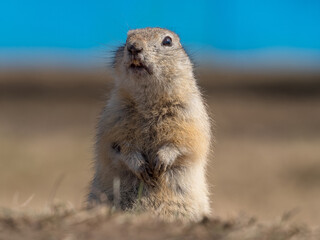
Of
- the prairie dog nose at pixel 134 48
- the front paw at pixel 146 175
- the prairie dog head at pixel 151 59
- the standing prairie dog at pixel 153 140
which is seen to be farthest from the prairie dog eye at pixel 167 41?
the front paw at pixel 146 175

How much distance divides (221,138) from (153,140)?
44.7 feet

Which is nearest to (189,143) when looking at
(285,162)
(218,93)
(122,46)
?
(122,46)

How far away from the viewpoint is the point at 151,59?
667cm

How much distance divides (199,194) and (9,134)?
14411 millimetres

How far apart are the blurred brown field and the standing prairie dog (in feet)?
2.08

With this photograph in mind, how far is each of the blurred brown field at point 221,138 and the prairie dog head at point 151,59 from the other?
84cm

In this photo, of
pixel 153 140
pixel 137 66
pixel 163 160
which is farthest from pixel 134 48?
pixel 163 160

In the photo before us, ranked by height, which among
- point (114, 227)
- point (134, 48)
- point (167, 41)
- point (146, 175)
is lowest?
point (114, 227)

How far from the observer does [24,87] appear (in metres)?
27.8

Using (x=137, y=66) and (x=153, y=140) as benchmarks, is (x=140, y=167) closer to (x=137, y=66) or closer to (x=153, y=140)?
(x=153, y=140)

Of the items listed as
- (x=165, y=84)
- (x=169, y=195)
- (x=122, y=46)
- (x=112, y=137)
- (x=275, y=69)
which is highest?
(x=275, y=69)

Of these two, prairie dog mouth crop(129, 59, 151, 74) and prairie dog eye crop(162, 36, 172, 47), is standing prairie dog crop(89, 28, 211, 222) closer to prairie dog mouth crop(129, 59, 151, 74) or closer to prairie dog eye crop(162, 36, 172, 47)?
prairie dog mouth crop(129, 59, 151, 74)

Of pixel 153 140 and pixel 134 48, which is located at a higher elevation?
pixel 134 48

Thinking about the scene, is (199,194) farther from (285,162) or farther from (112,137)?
(285,162)
